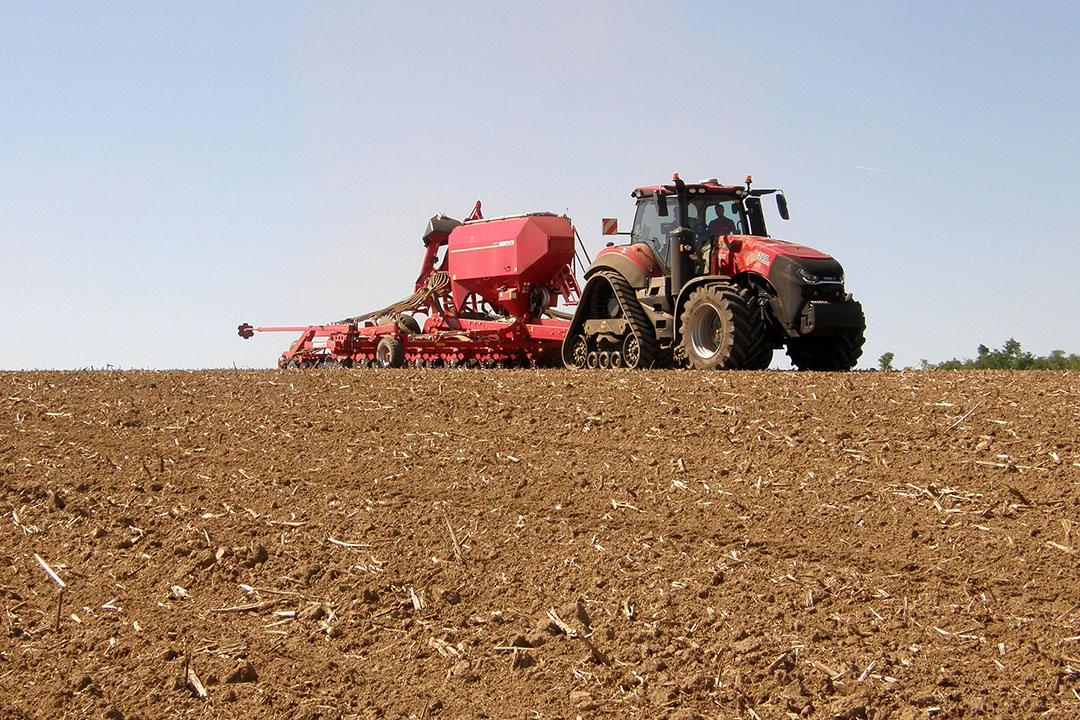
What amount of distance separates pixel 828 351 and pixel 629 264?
9.15 feet

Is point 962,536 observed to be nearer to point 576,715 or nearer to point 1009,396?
point 576,715

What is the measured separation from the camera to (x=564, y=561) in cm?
511

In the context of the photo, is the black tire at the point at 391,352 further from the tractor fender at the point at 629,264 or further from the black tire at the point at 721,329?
the black tire at the point at 721,329

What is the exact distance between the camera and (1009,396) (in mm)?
7914

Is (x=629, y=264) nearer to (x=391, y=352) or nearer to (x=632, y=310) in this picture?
(x=632, y=310)

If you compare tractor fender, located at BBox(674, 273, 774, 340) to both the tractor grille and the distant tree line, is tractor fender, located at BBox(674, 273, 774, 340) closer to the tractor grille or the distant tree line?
the tractor grille

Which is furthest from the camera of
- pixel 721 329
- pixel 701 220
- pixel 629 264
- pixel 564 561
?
pixel 629 264

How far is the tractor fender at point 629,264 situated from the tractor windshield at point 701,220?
17 cm

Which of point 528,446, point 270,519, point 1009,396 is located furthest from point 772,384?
point 270,519

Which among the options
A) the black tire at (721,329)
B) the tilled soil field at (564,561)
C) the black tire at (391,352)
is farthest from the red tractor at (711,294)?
the black tire at (391,352)

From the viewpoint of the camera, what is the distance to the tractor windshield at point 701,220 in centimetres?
1305

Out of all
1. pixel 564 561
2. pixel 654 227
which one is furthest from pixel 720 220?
pixel 564 561

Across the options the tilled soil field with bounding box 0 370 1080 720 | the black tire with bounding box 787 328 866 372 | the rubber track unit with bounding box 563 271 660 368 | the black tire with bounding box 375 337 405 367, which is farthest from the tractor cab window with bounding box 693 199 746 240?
the black tire with bounding box 375 337 405 367

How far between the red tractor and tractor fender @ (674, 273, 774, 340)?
0.04ft
